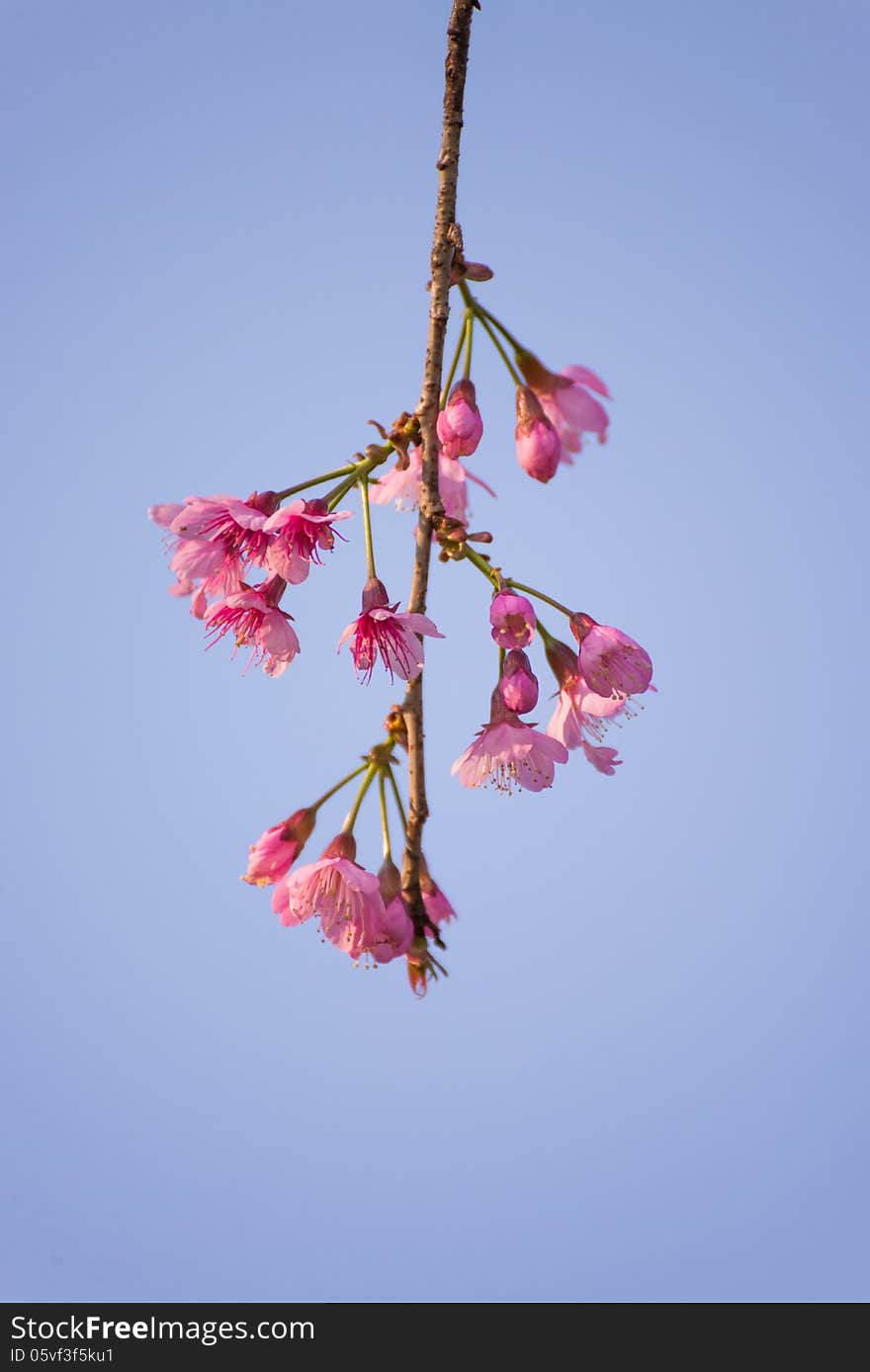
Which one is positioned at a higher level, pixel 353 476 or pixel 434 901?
pixel 353 476

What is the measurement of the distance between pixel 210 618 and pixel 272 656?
14 centimetres

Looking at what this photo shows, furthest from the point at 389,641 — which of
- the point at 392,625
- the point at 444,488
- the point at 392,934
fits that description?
the point at 444,488

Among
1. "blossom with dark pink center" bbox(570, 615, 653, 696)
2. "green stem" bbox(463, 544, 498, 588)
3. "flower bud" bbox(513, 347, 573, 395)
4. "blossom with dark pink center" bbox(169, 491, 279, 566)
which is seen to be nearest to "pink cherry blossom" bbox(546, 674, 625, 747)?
"blossom with dark pink center" bbox(570, 615, 653, 696)

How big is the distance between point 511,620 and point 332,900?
595 mm

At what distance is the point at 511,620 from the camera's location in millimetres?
1890

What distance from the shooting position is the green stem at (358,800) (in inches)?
76.5

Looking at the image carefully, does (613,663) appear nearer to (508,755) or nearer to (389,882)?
(508,755)

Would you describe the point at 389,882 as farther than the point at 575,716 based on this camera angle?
No

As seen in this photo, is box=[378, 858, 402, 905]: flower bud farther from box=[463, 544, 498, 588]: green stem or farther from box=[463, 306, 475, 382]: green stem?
box=[463, 306, 475, 382]: green stem

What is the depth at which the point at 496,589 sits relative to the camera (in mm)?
1921

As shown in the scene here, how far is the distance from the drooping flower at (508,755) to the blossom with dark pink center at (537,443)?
1.36 feet

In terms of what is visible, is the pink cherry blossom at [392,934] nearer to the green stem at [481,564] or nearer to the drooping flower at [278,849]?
the drooping flower at [278,849]

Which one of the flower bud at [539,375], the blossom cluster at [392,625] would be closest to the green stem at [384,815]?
the blossom cluster at [392,625]
